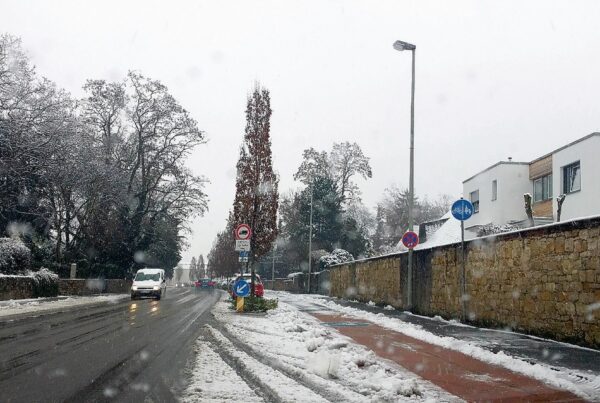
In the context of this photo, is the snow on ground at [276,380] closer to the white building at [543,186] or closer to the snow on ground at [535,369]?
the snow on ground at [535,369]

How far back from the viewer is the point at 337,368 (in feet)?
23.7

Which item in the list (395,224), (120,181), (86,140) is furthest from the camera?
(395,224)

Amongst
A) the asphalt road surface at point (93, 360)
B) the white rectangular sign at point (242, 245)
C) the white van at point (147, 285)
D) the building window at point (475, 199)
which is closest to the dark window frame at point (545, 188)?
the building window at point (475, 199)

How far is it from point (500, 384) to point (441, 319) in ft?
31.4

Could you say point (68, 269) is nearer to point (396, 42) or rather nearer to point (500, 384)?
point (396, 42)

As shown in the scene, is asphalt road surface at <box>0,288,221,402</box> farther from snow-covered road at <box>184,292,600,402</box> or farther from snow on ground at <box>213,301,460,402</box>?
snow on ground at <box>213,301,460,402</box>

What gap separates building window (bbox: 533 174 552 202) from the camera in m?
30.1

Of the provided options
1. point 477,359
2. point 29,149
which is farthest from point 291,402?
point 29,149

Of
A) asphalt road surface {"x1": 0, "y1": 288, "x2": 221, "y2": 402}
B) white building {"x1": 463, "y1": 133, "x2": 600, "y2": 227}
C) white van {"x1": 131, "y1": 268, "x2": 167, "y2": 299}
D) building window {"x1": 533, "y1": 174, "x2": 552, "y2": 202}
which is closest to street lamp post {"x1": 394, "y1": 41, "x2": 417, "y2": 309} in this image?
asphalt road surface {"x1": 0, "y1": 288, "x2": 221, "y2": 402}

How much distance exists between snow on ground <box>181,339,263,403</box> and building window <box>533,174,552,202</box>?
26478 millimetres

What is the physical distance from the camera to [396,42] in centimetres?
2020

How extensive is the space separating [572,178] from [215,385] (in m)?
25.1

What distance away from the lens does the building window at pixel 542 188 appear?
30.1 metres

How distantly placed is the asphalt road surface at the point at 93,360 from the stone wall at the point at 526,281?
6.91 m
